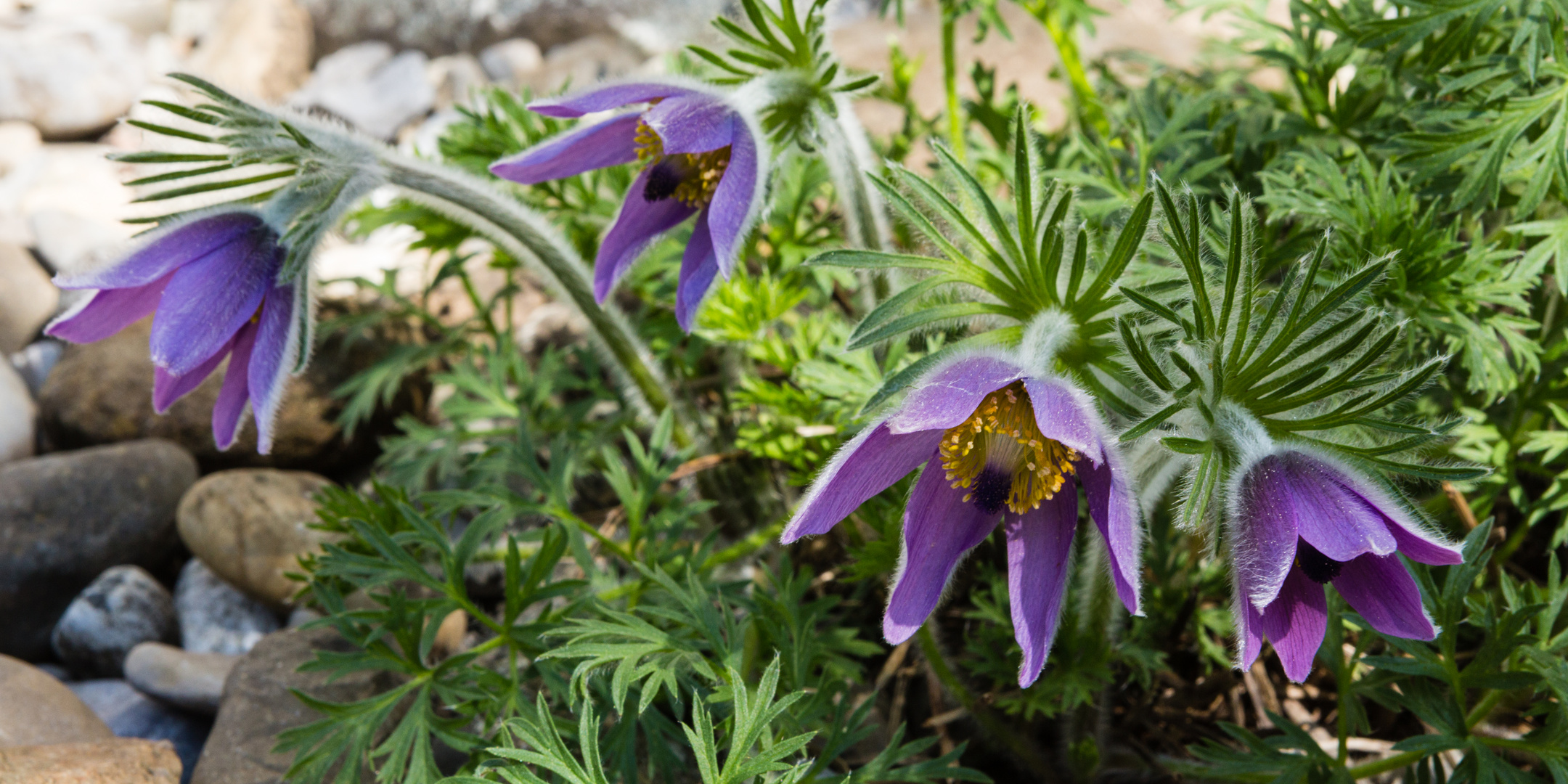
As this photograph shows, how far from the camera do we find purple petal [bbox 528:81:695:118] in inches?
63.9

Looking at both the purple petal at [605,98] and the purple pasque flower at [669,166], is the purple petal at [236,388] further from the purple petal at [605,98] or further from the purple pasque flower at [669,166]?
the purple petal at [605,98]

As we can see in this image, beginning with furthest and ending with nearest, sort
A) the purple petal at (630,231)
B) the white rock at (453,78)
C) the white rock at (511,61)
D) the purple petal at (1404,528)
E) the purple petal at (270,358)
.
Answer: the white rock at (511,61)
the white rock at (453,78)
the purple petal at (630,231)
the purple petal at (270,358)
the purple petal at (1404,528)

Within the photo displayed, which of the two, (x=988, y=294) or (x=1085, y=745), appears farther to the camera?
(x=1085, y=745)

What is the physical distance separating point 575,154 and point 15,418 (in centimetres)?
225

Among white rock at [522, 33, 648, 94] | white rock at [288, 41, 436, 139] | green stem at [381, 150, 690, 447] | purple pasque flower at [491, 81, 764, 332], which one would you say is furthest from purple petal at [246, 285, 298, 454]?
white rock at [288, 41, 436, 139]

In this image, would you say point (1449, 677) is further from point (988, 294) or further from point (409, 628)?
point (409, 628)

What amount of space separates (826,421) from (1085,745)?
2.49ft

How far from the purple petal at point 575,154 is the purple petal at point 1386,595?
1270 millimetres

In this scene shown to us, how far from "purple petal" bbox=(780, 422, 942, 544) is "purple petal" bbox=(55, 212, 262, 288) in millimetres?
1056

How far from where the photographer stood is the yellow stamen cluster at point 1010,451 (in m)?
1.39

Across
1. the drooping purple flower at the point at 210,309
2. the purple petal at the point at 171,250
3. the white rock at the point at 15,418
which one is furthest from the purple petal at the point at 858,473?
the white rock at the point at 15,418

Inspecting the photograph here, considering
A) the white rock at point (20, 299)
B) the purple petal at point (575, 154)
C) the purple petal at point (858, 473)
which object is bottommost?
the white rock at point (20, 299)

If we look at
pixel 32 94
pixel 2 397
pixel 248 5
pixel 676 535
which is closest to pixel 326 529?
pixel 676 535

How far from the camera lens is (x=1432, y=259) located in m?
1.68
